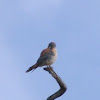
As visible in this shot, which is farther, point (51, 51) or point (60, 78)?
A: point (51, 51)

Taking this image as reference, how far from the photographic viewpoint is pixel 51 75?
10055 millimetres

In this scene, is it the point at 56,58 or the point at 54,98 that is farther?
the point at 56,58

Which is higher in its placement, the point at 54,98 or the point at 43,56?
the point at 43,56

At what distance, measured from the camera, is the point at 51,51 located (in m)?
16.1

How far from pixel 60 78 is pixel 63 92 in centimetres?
57

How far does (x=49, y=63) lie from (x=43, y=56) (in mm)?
393

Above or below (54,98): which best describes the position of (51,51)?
above

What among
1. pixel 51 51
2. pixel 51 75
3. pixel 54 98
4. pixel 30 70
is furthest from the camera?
pixel 51 51

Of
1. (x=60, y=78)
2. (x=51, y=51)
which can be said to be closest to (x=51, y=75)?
(x=60, y=78)

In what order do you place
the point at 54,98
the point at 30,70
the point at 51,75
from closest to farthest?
the point at 54,98
the point at 51,75
the point at 30,70

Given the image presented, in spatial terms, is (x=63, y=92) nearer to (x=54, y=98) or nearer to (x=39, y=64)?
(x=54, y=98)

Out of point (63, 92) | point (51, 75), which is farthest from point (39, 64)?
point (63, 92)

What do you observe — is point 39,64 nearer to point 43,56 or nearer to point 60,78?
point 43,56

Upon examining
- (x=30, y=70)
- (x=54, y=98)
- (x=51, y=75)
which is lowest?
(x=54, y=98)
